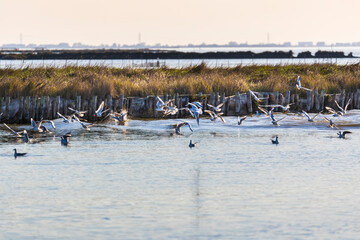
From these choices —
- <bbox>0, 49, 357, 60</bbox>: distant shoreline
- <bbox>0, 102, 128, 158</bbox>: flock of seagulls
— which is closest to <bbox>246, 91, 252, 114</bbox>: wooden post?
<bbox>0, 102, 128, 158</bbox>: flock of seagulls

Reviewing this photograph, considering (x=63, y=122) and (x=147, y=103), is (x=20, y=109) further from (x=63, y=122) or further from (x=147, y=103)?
(x=147, y=103)

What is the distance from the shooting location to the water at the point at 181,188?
12297 millimetres

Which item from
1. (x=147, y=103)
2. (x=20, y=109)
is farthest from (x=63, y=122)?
(x=147, y=103)

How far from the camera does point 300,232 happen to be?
12.0 meters

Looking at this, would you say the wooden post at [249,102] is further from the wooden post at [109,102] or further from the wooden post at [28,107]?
the wooden post at [28,107]

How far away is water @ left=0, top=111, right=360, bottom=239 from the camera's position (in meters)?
12.3

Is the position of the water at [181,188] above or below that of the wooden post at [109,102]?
below

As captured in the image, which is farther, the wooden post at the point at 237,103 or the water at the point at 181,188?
the wooden post at the point at 237,103

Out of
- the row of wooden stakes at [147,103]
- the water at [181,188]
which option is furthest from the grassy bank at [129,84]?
the water at [181,188]

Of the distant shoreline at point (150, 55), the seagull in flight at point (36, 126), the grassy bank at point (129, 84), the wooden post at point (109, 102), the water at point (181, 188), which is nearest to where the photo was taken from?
the water at point (181, 188)

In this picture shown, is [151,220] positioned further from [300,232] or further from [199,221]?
[300,232]

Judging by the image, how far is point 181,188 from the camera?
15.5m

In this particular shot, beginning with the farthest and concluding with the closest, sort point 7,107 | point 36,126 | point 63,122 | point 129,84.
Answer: point 129,84 → point 7,107 → point 63,122 → point 36,126

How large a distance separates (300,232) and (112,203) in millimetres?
4359
